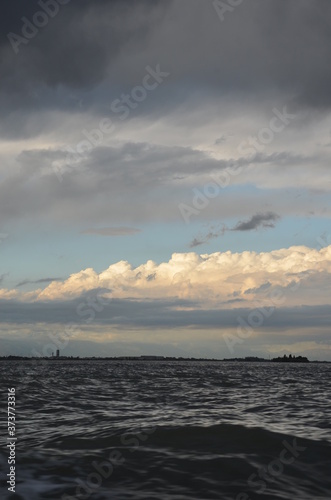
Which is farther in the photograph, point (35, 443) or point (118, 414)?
point (118, 414)

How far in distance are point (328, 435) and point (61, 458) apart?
918 centimetres

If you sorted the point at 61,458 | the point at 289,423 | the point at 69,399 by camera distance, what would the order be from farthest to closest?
the point at 69,399, the point at 289,423, the point at 61,458

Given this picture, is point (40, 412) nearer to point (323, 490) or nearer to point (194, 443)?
point (194, 443)

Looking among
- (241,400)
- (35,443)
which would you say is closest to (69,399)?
(241,400)

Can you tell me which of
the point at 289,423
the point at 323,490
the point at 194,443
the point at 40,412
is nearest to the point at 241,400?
the point at 289,423

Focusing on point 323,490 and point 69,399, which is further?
point 69,399

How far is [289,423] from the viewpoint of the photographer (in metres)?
19.2

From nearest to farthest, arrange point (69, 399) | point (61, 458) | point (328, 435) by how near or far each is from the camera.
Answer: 1. point (61, 458)
2. point (328, 435)
3. point (69, 399)

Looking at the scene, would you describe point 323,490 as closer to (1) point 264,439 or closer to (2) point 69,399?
(1) point 264,439

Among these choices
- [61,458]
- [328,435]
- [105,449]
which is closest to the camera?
[61,458]

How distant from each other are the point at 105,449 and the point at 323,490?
645 cm

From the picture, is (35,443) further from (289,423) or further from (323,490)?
(289,423)

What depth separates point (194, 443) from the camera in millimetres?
15242

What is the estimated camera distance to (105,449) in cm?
1424
